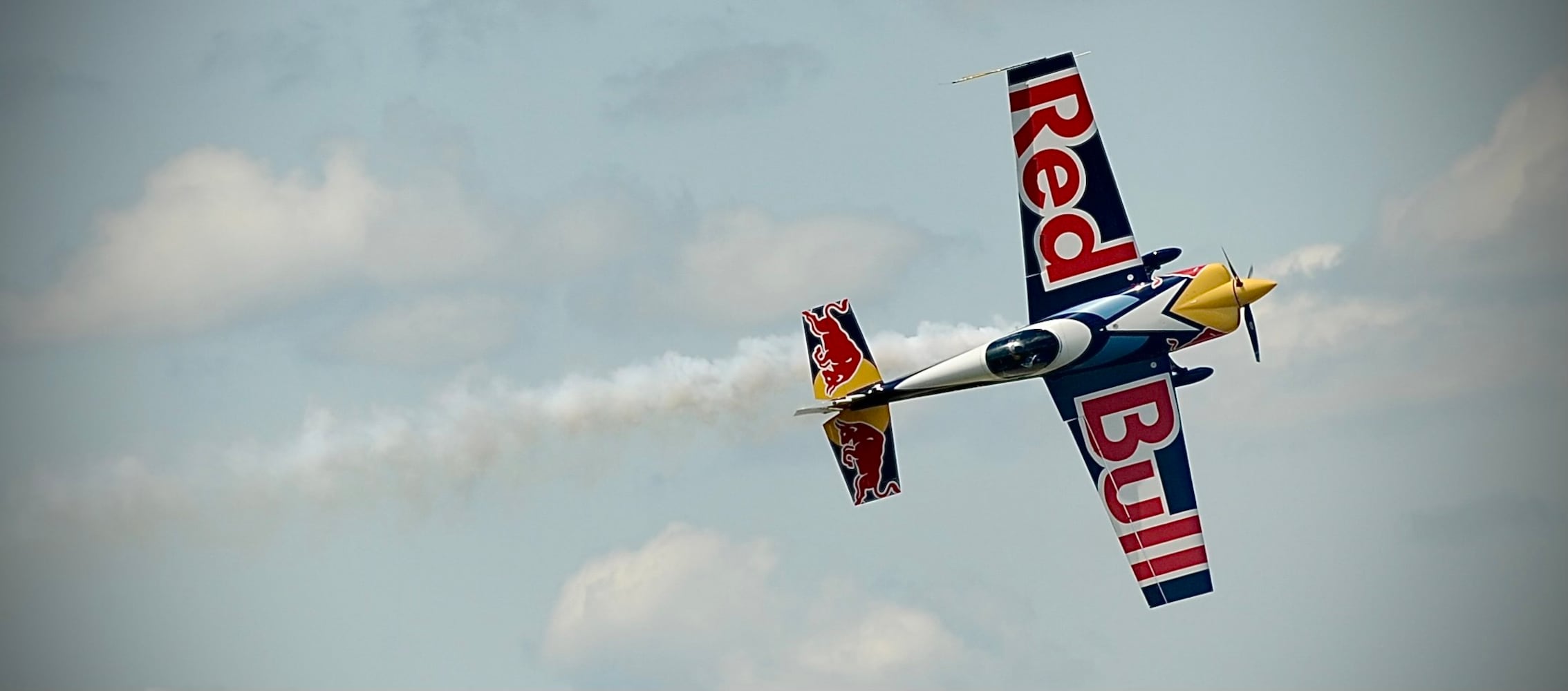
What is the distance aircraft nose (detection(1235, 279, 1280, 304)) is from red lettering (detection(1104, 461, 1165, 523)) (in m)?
3.99

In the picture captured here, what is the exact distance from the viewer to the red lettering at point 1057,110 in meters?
41.8

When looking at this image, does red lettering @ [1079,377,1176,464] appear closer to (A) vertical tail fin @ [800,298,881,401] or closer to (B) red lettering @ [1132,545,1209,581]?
(B) red lettering @ [1132,545,1209,581]

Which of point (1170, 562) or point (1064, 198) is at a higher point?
point (1064, 198)

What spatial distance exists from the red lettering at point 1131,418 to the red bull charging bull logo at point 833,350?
4.83 m

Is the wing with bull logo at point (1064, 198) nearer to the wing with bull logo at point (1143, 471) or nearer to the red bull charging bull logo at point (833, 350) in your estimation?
the wing with bull logo at point (1143, 471)

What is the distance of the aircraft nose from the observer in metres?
40.3

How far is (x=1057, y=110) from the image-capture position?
137ft

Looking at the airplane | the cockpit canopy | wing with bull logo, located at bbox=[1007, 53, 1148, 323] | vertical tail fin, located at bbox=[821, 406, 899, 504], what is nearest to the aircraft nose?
the airplane

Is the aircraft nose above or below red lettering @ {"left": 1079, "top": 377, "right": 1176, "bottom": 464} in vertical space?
above

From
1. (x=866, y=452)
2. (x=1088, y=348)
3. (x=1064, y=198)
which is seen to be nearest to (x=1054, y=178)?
(x=1064, y=198)

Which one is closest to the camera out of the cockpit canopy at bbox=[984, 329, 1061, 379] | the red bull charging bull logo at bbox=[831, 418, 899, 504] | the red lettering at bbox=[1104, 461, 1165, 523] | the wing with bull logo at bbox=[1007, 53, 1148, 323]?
the cockpit canopy at bbox=[984, 329, 1061, 379]

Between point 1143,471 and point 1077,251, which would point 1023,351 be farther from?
point 1143,471

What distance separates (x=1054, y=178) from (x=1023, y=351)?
12.8ft

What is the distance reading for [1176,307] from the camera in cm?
4044
